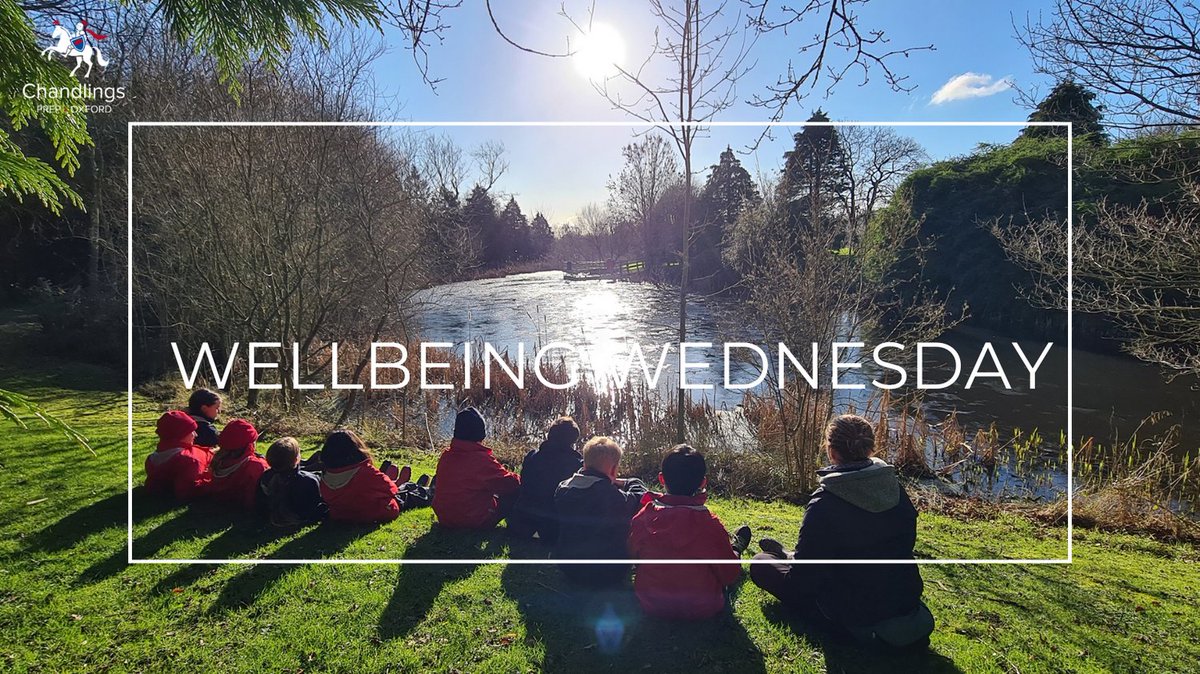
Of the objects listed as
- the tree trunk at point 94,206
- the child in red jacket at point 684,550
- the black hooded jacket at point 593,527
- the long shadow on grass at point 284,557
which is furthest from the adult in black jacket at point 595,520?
the tree trunk at point 94,206

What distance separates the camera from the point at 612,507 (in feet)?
12.1

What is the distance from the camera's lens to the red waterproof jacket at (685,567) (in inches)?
125

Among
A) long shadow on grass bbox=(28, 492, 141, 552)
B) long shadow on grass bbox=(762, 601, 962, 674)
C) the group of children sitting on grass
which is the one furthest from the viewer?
long shadow on grass bbox=(28, 492, 141, 552)

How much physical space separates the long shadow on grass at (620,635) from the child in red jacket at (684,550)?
103mm

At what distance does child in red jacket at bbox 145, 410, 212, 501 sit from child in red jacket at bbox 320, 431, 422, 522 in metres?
1.13

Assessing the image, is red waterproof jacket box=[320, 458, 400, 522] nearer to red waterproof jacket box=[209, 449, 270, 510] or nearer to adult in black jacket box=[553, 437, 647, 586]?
red waterproof jacket box=[209, 449, 270, 510]

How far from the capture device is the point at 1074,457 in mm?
8570

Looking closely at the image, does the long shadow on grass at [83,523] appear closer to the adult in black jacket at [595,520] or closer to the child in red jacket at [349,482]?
the child in red jacket at [349,482]

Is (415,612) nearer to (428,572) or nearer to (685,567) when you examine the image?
(428,572)

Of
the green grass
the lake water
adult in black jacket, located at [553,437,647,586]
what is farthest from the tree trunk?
adult in black jacket, located at [553,437,647,586]

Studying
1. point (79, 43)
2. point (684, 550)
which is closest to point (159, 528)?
point (684, 550)

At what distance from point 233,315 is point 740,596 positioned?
10439 mm

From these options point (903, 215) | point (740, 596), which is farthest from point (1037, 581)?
point (903, 215)

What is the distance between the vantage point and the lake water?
11070mm
